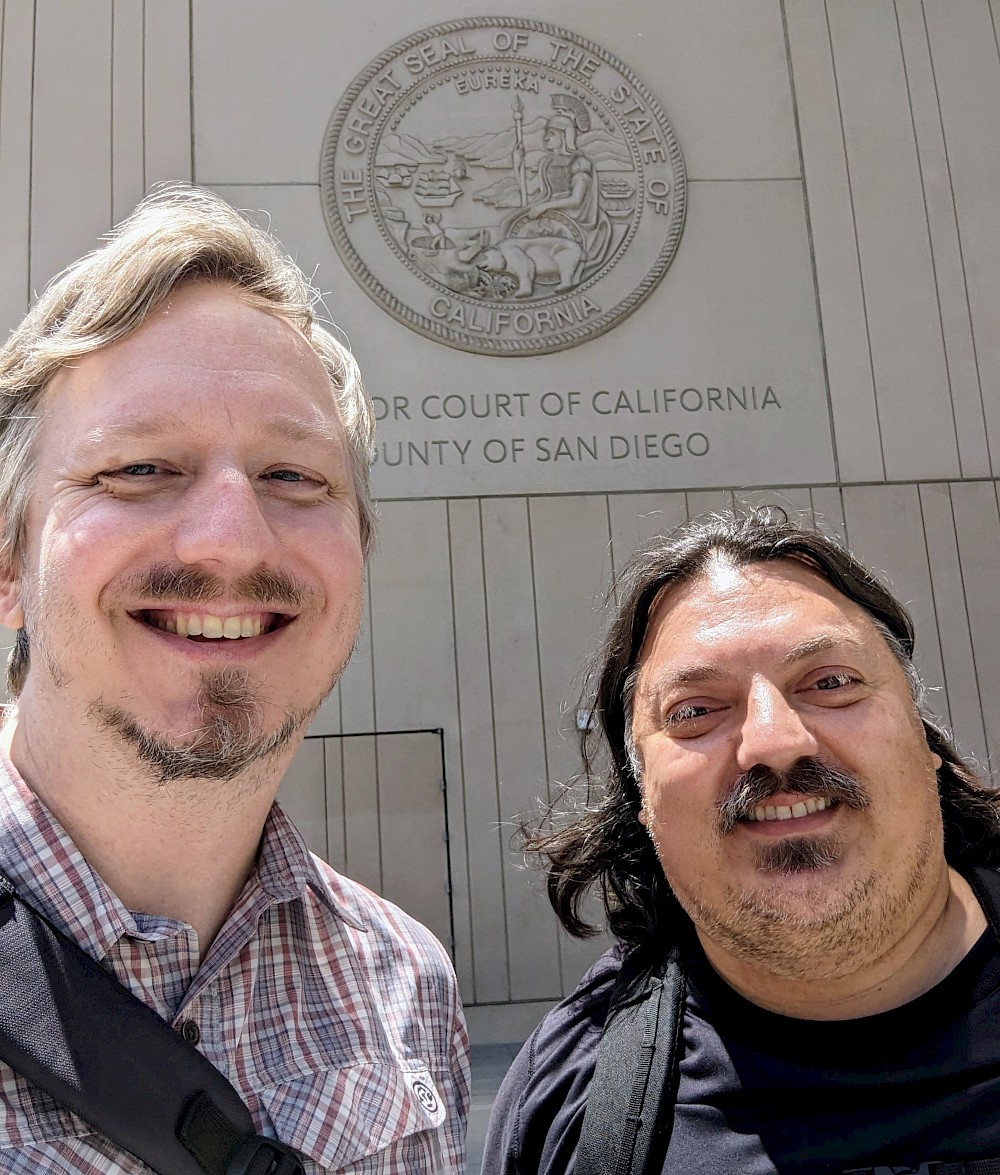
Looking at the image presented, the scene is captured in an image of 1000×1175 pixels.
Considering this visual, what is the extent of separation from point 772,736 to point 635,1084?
51 centimetres

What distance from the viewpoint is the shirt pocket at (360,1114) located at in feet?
3.83

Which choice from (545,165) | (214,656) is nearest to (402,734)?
(545,165)

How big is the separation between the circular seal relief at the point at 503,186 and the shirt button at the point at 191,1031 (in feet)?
14.8

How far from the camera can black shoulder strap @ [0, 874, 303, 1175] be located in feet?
3.32

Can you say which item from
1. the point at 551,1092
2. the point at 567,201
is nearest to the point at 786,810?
the point at 551,1092

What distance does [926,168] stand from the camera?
573cm

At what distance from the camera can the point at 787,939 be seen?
1459 mm

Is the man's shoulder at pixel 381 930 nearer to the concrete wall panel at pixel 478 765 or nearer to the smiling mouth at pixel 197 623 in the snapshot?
the smiling mouth at pixel 197 623

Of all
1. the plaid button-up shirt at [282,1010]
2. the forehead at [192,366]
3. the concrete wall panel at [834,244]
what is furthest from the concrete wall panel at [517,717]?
the forehead at [192,366]

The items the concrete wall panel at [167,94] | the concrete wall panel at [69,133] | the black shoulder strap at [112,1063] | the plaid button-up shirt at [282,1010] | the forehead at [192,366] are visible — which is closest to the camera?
the black shoulder strap at [112,1063]

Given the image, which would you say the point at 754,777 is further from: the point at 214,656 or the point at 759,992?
the point at 214,656

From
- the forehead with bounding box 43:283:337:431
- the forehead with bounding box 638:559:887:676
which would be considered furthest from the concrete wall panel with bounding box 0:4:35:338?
the forehead with bounding box 638:559:887:676

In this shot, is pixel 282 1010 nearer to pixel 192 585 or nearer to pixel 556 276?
pixel 192 585

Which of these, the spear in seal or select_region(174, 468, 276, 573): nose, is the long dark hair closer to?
select_region(174, 468, 276, 573): nose
